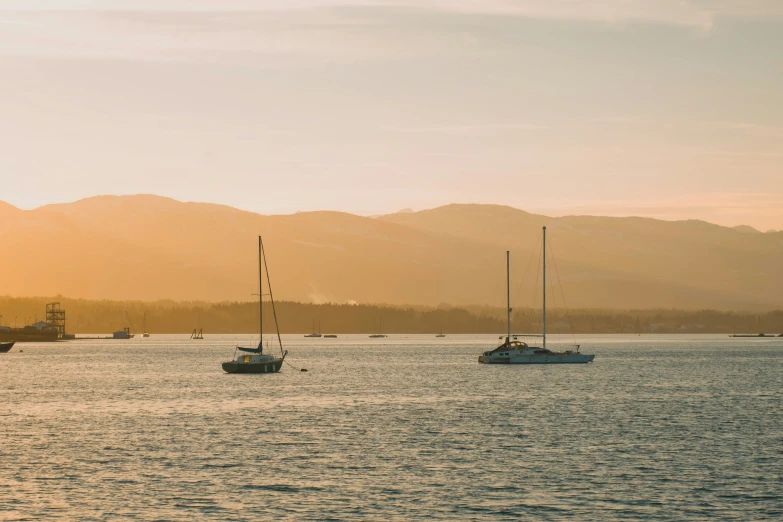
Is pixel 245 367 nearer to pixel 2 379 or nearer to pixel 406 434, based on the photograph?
pixel 2 379

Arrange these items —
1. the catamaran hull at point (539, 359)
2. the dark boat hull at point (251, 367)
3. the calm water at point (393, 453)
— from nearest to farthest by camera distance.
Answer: the calm water at point (393, 453) < the dark boat hull at point (251, 367) < the catamaran hull at point (539, 359)

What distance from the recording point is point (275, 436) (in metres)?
74.8

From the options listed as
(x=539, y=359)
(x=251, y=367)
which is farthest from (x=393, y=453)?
(x=539, y=359)

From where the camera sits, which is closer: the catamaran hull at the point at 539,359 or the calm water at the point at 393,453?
the calm water at the point at 393,453

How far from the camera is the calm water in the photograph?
48094 millimetres

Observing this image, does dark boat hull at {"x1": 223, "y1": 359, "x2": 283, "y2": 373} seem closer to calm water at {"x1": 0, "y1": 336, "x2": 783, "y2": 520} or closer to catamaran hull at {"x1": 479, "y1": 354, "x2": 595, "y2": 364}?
calm water at {"x1": 0, "y1": 336, "x2": 783, "y2": 520}

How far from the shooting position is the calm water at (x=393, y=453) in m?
48.1

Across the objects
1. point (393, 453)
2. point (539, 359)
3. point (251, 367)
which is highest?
point (539, 359)

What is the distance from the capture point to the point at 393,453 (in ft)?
214

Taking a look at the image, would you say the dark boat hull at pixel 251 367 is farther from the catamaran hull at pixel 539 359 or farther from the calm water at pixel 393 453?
the catamaran hull at pixel 539 359

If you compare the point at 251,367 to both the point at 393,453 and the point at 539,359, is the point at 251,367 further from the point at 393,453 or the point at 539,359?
the point at 393,453

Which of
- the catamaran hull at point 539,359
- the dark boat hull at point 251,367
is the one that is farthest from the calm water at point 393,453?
the catamaran hull at point 539,359

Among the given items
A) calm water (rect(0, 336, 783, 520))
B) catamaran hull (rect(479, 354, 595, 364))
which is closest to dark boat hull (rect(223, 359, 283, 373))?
calm water (rect(0, 336, 783, 520))

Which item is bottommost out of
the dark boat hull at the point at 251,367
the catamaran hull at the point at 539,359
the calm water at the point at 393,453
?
the calm water at the point at 393,453
